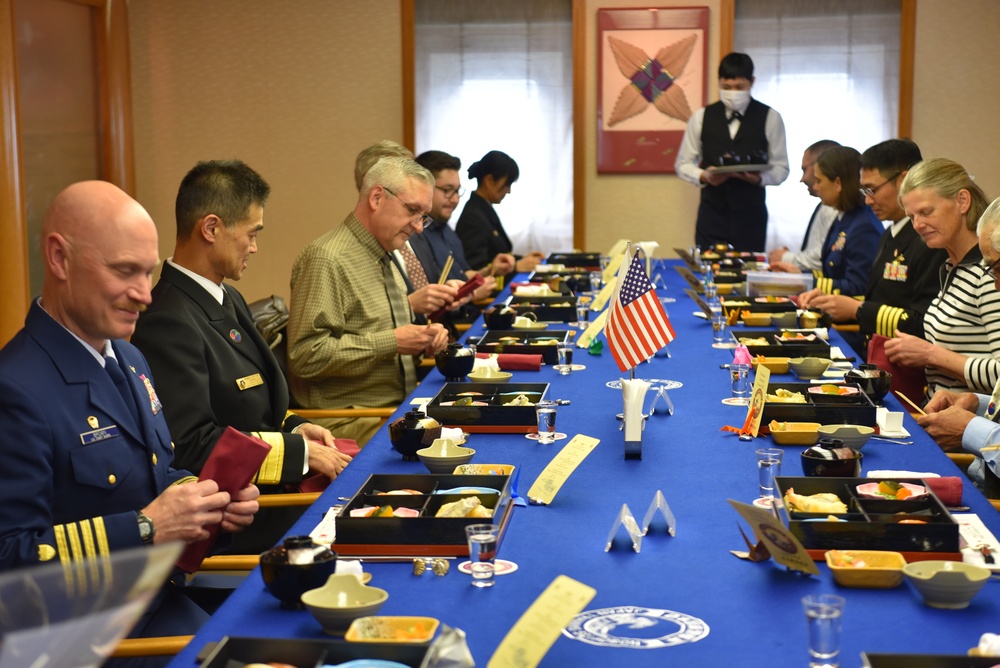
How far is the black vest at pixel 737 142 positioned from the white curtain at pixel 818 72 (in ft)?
2.35

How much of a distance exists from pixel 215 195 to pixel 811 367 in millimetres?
1789

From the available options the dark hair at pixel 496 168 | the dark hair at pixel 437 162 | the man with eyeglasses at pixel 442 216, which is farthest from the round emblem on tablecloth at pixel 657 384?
the dark hair at pixel 496 168

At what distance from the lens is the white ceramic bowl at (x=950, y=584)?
1.64 meters

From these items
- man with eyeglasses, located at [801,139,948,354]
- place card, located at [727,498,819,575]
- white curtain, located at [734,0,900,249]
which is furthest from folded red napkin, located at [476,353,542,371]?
white curtain, located at [734,0,900,249]

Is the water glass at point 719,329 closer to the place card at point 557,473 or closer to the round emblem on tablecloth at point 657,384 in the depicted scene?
the round emblem on tablecloth at point 657,384

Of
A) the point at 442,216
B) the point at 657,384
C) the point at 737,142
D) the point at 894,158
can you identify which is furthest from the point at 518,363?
the point at 737,142

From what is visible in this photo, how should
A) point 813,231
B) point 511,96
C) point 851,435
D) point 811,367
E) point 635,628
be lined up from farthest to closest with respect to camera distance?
point 511,96 < point 813,231 < point 811,367 < point 851,435 < point 635,628

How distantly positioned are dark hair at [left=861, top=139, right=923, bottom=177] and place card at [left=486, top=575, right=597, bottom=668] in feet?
12.5

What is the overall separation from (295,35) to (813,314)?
18.3 feet

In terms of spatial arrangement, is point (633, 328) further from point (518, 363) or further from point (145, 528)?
point (145, 528)

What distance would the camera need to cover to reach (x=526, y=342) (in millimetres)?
3963

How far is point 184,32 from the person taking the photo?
874cm

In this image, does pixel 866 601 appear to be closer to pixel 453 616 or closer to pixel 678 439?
pixel 453 616

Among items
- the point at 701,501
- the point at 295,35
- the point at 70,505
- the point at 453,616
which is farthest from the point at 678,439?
the point at 295,35
